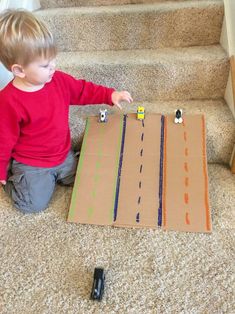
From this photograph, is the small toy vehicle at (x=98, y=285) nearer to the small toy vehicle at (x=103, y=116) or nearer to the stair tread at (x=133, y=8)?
the small toy vehicle at (x=103, y=116)

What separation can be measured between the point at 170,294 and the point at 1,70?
1027 mm

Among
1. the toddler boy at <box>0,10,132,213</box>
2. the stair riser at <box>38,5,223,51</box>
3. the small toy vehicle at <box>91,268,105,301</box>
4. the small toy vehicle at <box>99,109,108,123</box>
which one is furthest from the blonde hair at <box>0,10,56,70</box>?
the small toy vehicle at <box>91,268,105,301</box>

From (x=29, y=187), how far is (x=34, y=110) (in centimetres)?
27

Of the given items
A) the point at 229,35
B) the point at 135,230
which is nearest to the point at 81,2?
the point at 229,35

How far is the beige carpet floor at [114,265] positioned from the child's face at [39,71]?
17.7 inches

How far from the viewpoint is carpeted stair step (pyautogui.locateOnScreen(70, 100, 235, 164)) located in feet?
4.16

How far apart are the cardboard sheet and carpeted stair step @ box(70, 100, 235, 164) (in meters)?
0.06

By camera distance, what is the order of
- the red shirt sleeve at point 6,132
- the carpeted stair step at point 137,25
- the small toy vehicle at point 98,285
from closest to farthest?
the small toy vehicle at point 98,285 < the red shirt sleeve at point 6,132 < the carpeted stair step at point 137,25

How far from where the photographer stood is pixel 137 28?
141 cm

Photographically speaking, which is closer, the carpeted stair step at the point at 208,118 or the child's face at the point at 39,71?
the child's face at the point at 39,71

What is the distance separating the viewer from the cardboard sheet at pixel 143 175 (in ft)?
3.59

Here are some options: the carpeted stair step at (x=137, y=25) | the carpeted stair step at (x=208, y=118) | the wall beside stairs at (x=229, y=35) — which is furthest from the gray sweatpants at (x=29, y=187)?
the wall beside stairs at (x=229, y=35)

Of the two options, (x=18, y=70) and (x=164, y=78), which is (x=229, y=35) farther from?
(x=18, y=70)

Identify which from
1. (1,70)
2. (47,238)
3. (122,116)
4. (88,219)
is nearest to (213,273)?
(88,219)
